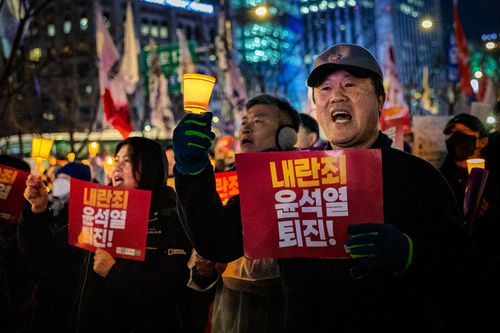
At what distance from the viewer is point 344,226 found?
2.10m

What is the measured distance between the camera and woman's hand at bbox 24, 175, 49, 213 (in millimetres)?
3834

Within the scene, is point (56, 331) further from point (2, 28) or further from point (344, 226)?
point (2, 28)

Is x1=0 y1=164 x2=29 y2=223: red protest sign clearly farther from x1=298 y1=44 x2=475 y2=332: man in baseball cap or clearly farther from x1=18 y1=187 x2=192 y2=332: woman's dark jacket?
x1=298 y1=44 x2=475 y2=332: man in baseball cap

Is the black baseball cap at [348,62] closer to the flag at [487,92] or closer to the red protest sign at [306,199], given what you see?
the red protest sign at [306,199]

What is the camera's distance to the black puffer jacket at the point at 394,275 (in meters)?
2.01

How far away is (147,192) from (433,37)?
5167 inches

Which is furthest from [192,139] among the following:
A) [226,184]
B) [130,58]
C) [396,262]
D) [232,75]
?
[232,75]

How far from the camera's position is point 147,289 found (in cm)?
341

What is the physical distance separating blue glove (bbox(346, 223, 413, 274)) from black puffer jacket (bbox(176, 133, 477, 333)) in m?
0.06

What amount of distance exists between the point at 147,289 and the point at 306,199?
167cm

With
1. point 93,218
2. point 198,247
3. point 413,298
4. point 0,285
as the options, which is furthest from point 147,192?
point 413,298

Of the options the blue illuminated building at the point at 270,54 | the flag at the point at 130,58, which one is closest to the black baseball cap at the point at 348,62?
the blue illuminated building at the point at 270,54

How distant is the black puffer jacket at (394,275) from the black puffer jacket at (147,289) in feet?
4.26

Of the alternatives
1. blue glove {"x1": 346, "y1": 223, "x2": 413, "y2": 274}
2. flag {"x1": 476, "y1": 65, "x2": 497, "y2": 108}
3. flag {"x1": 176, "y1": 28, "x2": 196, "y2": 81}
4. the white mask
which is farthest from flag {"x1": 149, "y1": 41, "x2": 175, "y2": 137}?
blue glove {"x1": 346, "y1": 223, "x2": 413, "y2": 274}
